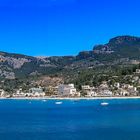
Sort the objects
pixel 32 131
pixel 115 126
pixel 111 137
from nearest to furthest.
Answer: pixel 111 137 < pixel 32 131 < pixel 115 126

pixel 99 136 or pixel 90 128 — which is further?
pixel 90 128

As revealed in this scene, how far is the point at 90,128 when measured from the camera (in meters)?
67.6

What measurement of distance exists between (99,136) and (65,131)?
785 cm

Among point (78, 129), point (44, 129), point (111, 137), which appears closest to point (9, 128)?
point (44, 129)

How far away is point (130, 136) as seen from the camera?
56.3 m

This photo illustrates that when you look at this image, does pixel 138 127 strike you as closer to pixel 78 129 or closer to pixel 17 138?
pixel 78 129

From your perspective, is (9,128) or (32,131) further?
(9,128)

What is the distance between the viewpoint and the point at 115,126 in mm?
69062

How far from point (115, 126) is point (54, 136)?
12890 millimetres

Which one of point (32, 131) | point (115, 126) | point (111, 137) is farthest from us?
point (115, 126)

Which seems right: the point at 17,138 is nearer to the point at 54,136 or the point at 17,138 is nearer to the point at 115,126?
the point at 54,136

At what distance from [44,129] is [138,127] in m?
12.4

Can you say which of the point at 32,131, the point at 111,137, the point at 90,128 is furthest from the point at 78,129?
the point at 111,137

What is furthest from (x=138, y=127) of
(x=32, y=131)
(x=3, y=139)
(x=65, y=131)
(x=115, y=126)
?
(x=3, y=139)
